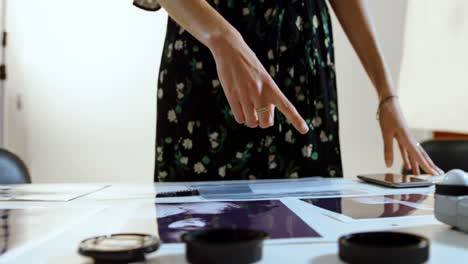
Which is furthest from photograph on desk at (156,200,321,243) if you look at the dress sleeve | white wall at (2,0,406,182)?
white wall at (2,0,406,182)

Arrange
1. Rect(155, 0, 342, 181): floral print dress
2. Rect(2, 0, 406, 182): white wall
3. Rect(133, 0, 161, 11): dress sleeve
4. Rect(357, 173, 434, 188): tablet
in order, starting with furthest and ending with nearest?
1. Rect(2, 0, 406, 182): white wall
2. Rect(133, 0, 161, 11): dress sleeve
3. Rect(155, 0, 342, 181): floral print dress
4. Rect(357, 173, 434, 188): tablet

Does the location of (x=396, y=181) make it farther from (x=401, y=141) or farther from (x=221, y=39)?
(x=221, y=39)

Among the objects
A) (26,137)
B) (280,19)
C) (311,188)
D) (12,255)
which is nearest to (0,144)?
(26,137)

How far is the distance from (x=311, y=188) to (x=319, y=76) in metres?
0.32

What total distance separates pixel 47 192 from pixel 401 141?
2.09ft

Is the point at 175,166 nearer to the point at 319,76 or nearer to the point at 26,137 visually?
the point at 319,76

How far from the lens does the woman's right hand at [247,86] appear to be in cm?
62

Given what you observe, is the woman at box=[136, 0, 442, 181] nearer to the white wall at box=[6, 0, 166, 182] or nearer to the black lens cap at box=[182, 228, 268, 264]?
the black lens cap at box=[182, 228, 268, 264]

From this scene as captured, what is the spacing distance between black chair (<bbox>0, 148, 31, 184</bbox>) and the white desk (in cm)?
42

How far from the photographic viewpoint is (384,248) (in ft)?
1.04

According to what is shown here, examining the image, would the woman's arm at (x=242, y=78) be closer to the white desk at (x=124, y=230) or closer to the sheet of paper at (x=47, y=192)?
the white desk at (x=124, y=230)

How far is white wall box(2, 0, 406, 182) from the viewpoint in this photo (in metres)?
2.17

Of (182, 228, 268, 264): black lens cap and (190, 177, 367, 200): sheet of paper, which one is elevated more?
(190, 177, 367, 200): sheet of paper

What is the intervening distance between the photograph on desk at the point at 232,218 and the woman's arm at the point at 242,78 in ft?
0.34
